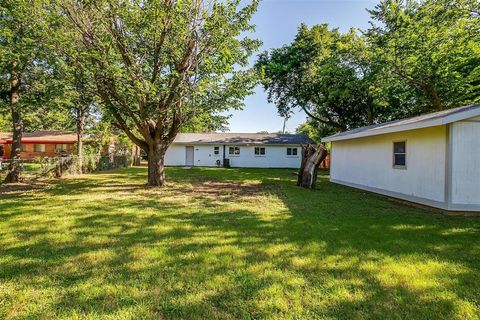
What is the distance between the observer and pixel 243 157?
84.9 feet

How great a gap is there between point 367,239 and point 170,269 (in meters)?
3.41

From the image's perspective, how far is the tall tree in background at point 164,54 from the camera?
8945 mm

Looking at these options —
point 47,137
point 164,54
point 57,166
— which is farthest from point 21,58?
point 47,137

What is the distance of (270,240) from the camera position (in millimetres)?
4516

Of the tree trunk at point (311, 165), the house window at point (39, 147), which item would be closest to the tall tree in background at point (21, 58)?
the tree trunk at point (311, 165)

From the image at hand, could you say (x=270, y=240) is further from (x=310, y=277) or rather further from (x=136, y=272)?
(x=136, y=272)

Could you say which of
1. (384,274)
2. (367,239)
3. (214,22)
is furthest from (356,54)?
(384,274)

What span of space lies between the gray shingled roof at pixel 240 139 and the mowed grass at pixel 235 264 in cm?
1916

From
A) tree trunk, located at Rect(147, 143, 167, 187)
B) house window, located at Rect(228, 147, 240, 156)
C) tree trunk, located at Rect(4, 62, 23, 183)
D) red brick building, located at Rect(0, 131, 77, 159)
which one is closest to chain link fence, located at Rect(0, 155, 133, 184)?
tree trunk, located at Rect(4, 62, 23, 183)

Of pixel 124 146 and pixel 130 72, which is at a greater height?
pixel 130 72

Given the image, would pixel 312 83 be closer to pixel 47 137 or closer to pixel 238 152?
pixel 238 152

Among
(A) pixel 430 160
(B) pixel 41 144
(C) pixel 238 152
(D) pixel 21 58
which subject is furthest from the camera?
(B) pixel 41 144

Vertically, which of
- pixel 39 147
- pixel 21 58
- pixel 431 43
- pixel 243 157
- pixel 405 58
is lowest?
pixel 243 157

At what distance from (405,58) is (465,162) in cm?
957
